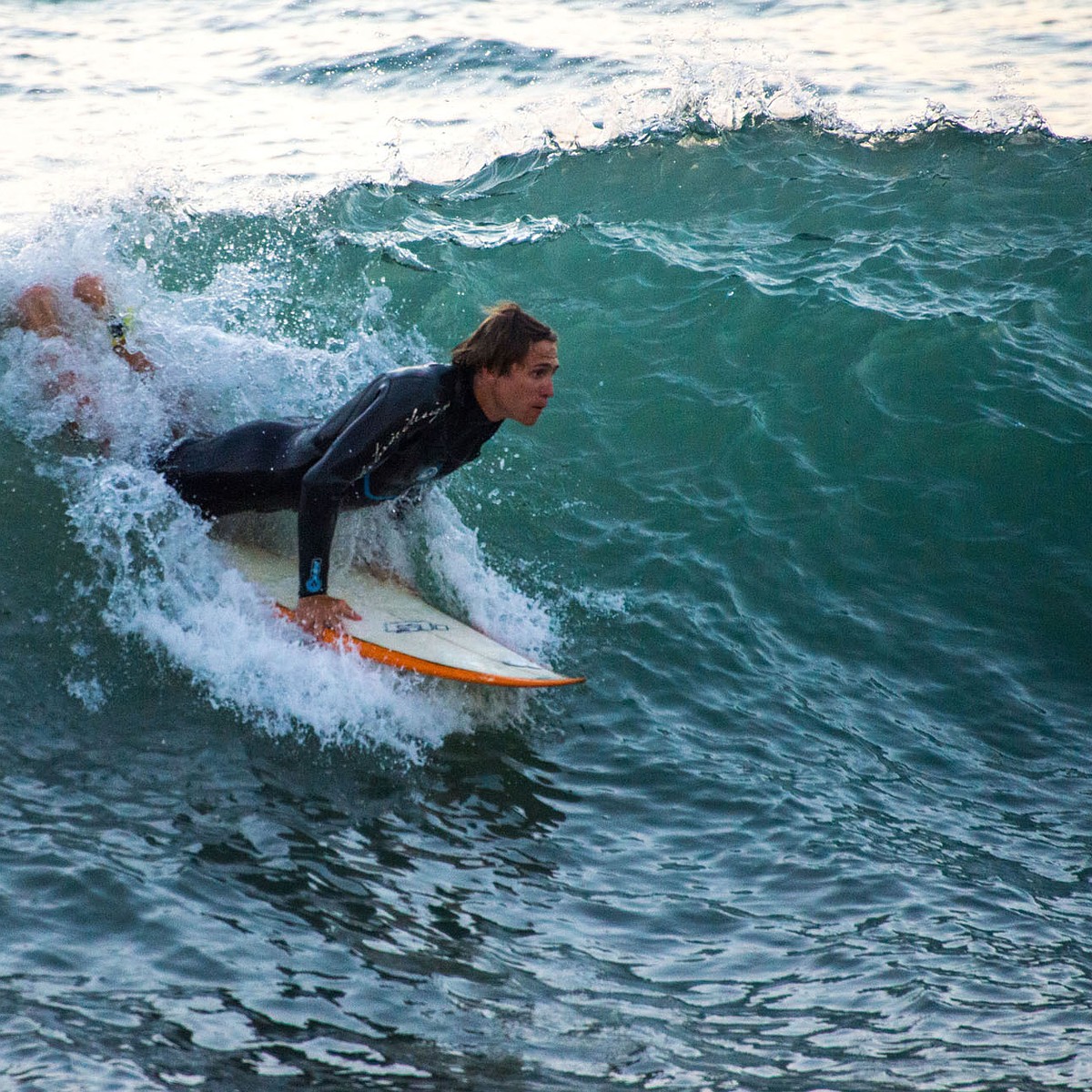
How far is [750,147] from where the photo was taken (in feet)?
39.5

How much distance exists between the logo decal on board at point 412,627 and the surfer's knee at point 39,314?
105 inches

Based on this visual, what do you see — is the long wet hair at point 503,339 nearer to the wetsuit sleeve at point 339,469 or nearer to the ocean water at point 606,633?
the wetsuit sleeve at point 339,469

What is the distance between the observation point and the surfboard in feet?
18.4

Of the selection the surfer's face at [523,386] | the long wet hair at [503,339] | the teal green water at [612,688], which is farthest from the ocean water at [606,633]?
the long wet hair at [503,339]

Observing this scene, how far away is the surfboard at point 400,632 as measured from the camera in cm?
559

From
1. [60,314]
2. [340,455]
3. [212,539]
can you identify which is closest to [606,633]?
[340,455]

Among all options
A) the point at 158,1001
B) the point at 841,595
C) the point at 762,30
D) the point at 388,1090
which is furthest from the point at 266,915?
the point at 762,30

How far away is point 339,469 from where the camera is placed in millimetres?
5426

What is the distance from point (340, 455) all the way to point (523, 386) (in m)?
0.86

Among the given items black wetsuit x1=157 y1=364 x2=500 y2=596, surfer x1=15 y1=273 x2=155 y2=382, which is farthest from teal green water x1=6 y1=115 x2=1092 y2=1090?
black wetsuit x1=157 y1=364 x2=500 y2=596

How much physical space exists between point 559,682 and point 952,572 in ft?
9.99

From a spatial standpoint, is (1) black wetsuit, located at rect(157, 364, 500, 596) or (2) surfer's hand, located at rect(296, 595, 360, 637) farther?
(2) surfer's hand, located at rect(296, 595, 360, 637)

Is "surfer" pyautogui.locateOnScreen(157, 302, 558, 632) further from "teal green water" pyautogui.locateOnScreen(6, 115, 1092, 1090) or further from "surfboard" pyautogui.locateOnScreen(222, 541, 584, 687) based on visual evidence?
"teal green water" pyautogui.locateOnScreen(6, 115, 1092, 1090)

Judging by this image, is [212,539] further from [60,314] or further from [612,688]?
[612,688]
